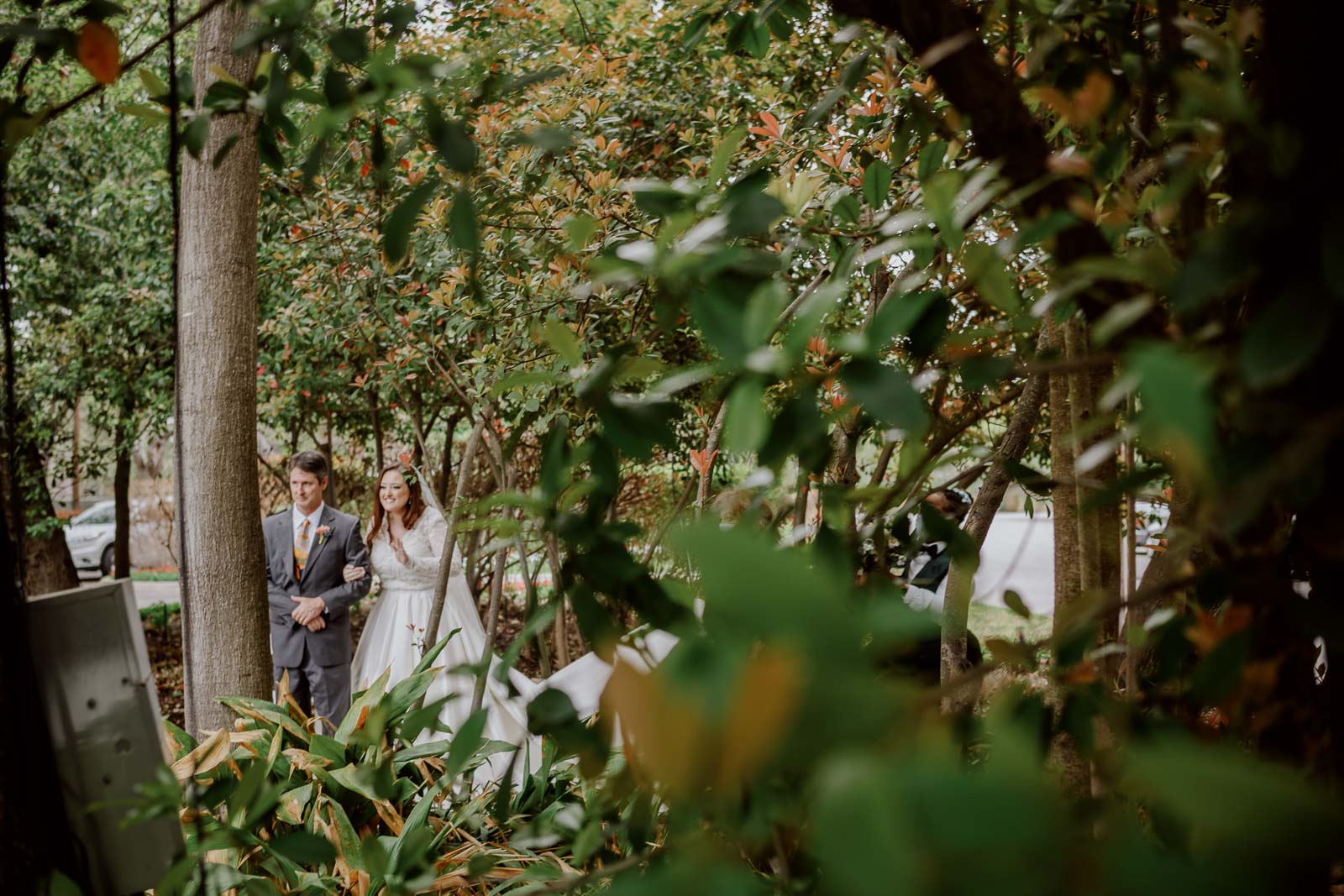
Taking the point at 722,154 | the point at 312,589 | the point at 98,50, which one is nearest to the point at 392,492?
the point at 312,589

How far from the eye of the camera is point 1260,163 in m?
0.62

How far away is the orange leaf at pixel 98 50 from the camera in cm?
96

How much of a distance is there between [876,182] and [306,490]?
471cm

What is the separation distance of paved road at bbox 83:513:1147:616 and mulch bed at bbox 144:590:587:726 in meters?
1.96

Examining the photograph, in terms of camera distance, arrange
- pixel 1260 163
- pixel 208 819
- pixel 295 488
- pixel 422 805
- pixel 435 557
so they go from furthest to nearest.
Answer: pixel 435 557 < pixel 295 488 < pixel 422 805 < pixel 208 819 < pixel 1260 163

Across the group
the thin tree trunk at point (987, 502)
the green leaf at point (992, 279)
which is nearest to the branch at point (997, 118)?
the green leaf at point (992, 279)

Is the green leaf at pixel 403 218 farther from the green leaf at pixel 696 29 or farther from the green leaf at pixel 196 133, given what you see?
the green leaf at pixel 696 29

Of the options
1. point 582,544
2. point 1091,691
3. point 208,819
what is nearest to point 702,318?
point 582,544

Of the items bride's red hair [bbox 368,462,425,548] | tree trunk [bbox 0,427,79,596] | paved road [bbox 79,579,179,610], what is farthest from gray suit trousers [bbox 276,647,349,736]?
paved road [bbox 79,579,179,610]

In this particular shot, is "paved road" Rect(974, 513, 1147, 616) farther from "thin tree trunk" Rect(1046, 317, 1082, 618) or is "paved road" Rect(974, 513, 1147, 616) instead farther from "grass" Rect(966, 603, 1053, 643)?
"thin tree trunk" Rect(1046, 317, 1082, 618)

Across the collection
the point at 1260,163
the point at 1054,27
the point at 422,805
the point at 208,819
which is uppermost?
the point at 1054,27

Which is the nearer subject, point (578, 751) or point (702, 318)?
→ point (702, 318)

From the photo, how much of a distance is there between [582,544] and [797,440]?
0.23 metres

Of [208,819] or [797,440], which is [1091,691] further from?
[208,819]
